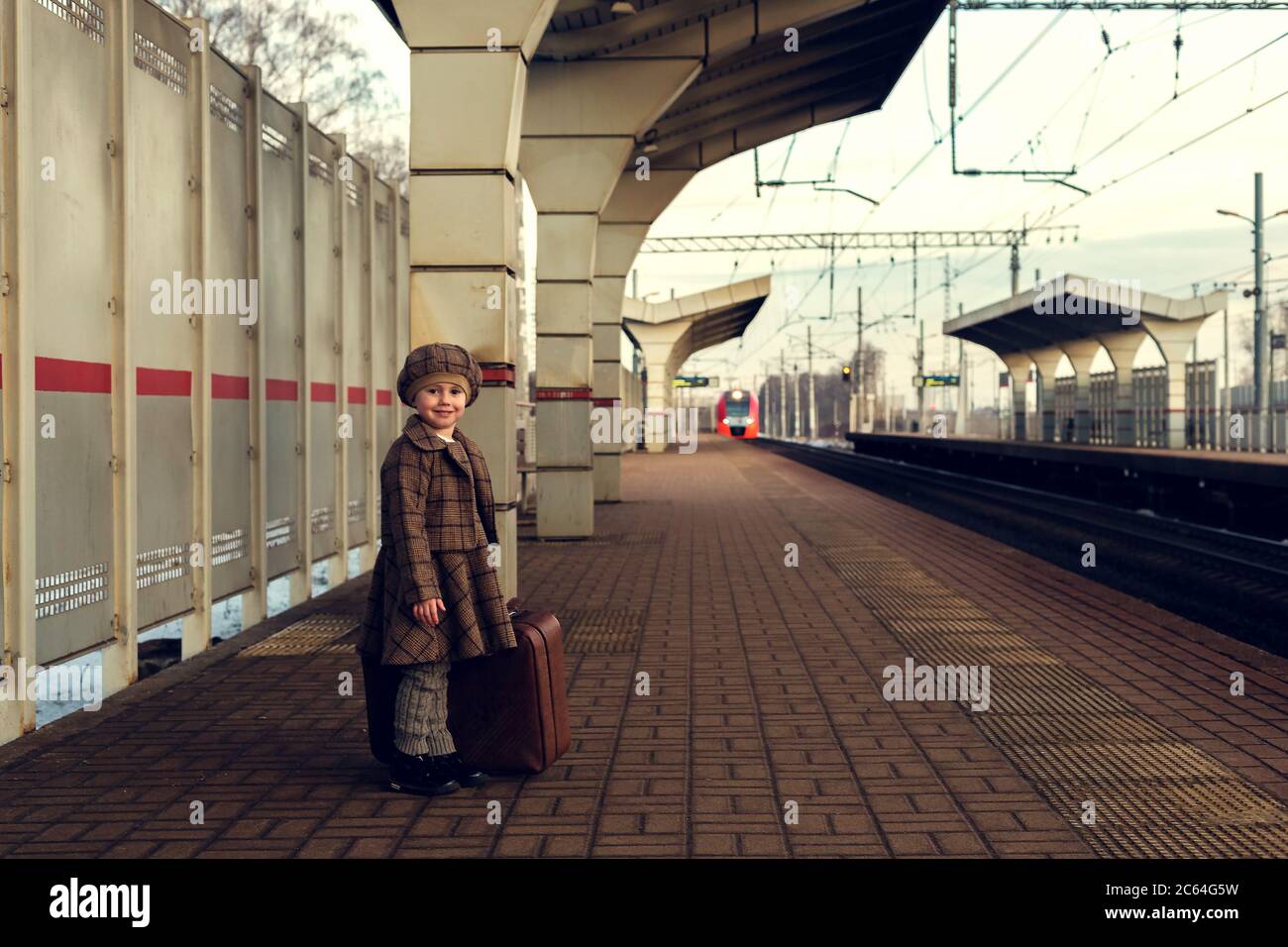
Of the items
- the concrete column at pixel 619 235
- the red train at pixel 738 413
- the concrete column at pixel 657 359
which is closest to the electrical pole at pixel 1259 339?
the concrete column at pixel 619 235

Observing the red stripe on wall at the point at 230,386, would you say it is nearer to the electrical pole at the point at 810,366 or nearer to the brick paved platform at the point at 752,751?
the brick paved platform at the point at 752,751

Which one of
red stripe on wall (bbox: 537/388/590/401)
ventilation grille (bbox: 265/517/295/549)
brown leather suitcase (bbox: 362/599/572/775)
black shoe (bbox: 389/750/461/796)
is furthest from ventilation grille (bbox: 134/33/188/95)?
red stripe on wall (bbox: 537/388/590/401)

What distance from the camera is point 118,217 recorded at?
21.5 feet

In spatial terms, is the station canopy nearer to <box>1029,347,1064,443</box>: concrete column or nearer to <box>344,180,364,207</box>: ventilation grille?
<box>1029,347,1064,443</box>: concrete column

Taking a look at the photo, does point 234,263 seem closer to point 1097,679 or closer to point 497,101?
point 497,101

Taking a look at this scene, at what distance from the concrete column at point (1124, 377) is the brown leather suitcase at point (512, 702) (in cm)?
2945

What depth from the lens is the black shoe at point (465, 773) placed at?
16.4ft

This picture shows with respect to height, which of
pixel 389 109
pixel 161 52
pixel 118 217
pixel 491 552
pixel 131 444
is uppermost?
pixel 389 109

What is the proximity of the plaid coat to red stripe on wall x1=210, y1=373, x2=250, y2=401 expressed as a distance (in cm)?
354

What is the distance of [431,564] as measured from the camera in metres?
4.75

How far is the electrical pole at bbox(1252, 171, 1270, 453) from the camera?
27748mm

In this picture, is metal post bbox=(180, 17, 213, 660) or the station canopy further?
the station canopy
